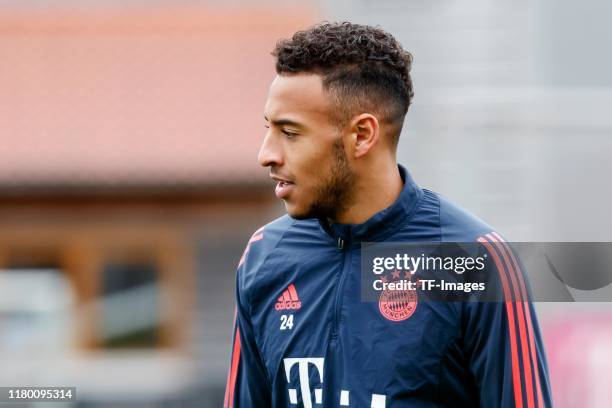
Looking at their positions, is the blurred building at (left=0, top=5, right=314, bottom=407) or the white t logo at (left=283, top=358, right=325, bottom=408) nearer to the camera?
the white t logo at (left=283, top=358, right=325, bottom=408)

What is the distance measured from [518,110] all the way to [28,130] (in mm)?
10352

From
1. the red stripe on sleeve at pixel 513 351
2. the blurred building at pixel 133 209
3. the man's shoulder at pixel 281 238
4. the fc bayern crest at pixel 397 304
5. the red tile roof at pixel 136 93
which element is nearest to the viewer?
the red stripe on sleeve at pixel 513 351

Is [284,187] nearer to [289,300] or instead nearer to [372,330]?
[289,300]

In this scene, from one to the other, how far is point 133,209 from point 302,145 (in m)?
10.2

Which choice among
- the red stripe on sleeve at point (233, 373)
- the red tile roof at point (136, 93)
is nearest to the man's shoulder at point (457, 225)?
the red stripe on sleeve at point (233, 373)

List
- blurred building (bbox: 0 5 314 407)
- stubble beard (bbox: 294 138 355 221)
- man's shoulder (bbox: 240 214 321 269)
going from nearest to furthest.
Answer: stubble beard (bbox: 294 138 355 221)
man's shoulder (bbox: 240 214 321 269)
blurred building (bbox: 0 5 314 407)

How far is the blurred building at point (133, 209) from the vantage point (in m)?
12.5

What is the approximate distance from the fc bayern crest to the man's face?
283 mm

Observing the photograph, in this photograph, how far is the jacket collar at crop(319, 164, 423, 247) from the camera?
328 cm

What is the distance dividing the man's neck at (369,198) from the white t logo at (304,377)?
0.37 m

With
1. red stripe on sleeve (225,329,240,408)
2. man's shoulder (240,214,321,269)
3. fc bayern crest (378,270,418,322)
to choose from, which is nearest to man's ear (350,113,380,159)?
man's shoulder (240,214,321,269)

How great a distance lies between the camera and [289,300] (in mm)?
3350

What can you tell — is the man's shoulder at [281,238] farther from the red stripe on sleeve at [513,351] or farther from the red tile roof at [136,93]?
the red tile roof at [136,93]

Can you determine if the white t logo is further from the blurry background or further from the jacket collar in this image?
the blurry background
